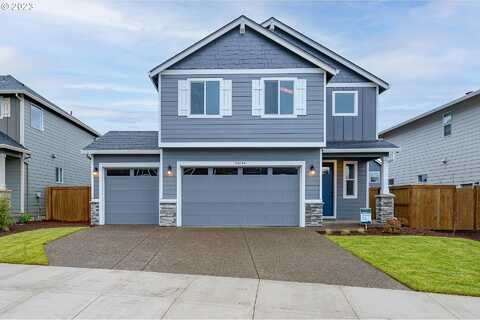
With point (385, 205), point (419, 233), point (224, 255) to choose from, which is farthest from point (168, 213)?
point (419, 233)

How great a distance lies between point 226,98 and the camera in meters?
13.3

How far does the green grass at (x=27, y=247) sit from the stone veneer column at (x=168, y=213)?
2930 mm

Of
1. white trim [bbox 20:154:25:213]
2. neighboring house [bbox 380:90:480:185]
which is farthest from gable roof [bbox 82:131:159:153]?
neighboring house [bbox 380:90:480:185]

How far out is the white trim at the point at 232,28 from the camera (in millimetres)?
13164

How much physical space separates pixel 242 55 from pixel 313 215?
6.45 meters

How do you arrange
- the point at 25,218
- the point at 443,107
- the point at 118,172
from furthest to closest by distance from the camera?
1. the point at 443,107
2. the point at 25,218
3. the point at 118,172

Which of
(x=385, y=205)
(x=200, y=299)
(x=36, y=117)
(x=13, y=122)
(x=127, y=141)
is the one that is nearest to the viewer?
(x=200, y=299)

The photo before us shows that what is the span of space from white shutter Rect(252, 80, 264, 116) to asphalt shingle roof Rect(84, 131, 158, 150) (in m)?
4.16

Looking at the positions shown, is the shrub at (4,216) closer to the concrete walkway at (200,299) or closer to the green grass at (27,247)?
the green grass at (27,247)

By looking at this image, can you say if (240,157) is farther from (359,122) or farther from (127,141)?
(359,122)

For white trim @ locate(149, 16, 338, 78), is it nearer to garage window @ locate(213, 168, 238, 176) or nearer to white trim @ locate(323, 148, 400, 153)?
white trim @ locate(323, 148, 400, 153)

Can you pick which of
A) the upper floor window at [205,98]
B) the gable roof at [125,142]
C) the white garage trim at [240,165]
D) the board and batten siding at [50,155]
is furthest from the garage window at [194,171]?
the board and batten siding at [50,155]

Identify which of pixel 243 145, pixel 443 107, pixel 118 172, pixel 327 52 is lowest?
pixel 118 172

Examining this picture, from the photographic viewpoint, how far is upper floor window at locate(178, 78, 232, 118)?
43.8ft
